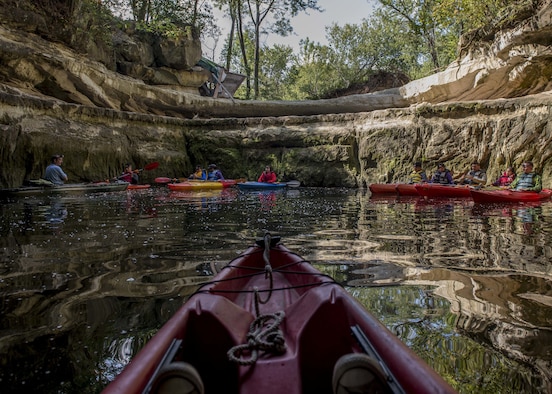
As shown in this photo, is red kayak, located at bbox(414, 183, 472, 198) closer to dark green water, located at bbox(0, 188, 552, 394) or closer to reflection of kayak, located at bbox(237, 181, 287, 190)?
dark green water, located at bbox(0, 188, 552, 394)

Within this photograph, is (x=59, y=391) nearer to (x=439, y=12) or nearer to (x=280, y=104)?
(x=439, y=12)

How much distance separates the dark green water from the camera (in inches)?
69.3

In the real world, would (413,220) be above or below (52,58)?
below

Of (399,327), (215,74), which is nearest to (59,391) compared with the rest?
(399,327)

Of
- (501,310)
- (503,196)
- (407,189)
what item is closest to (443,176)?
(407,189)

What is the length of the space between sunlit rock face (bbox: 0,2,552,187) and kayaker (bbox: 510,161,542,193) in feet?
11.4

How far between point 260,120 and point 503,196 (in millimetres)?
11437

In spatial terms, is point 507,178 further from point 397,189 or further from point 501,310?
point 501,310

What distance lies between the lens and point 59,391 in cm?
156

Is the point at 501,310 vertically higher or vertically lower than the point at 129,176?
lower

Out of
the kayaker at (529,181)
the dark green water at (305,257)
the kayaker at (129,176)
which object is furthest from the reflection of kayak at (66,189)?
the kayaker at (529,181)

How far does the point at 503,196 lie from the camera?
8.94 m

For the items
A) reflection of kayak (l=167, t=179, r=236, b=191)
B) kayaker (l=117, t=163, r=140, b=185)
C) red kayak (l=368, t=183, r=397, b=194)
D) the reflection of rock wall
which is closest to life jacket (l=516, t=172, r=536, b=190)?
red kayak (l=368, t=183, r=397, b=194)

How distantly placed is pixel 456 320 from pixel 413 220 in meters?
4.26
